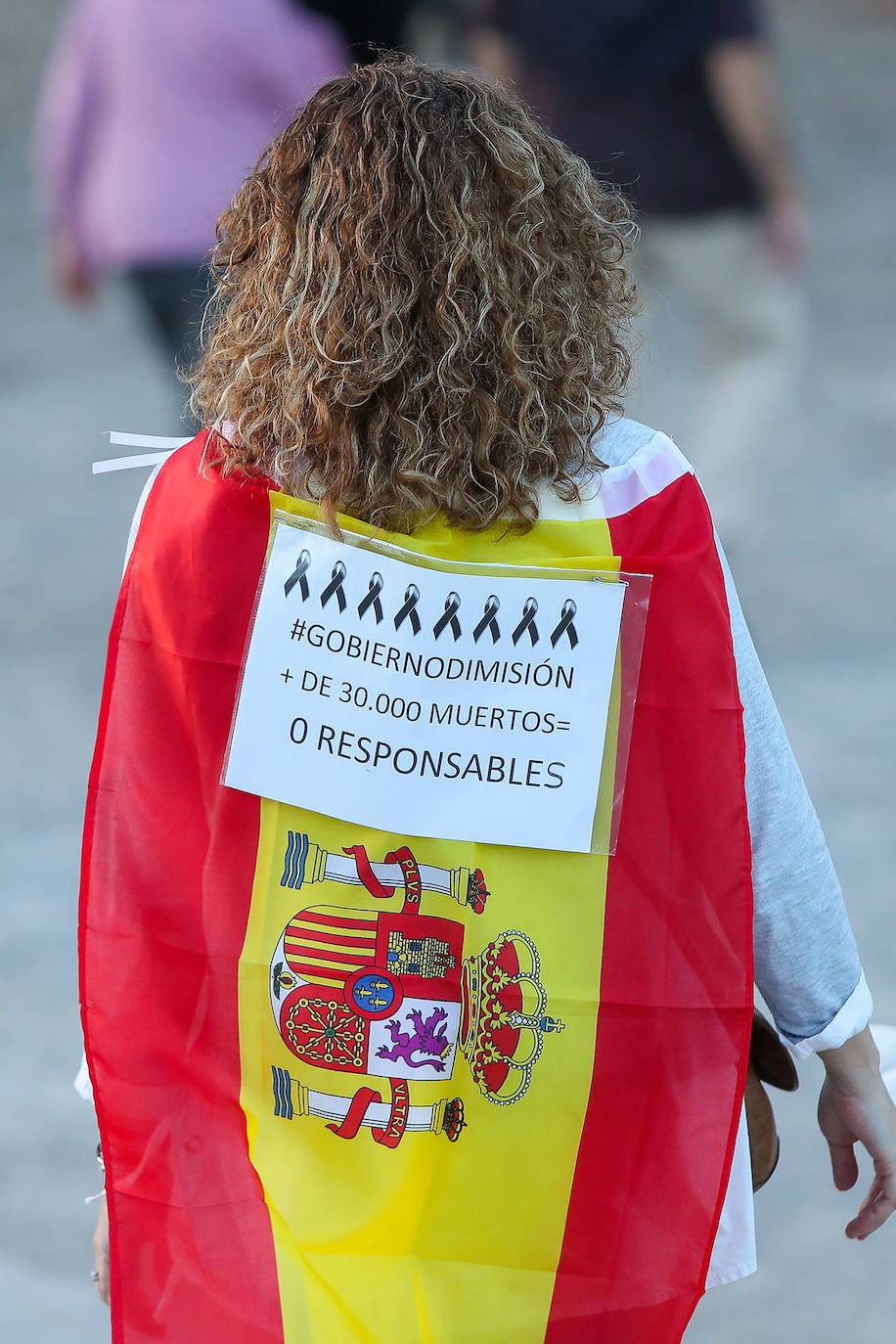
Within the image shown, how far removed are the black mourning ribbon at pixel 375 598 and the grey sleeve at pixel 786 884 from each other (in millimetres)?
364

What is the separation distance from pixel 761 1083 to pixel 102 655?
10.5 ft

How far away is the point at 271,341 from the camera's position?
1608 mm

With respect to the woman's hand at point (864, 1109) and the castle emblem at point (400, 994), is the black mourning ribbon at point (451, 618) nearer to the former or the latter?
the castle emblem at point (400, 994)

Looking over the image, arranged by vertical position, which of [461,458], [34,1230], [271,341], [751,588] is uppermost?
[751,588]

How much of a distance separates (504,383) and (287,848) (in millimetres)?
524

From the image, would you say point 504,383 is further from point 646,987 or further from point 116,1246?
point 116,1246

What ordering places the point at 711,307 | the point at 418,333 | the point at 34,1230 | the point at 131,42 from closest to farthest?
the point at 418,333
the point at 34,1230
the point at 131,42
the point at 711,307

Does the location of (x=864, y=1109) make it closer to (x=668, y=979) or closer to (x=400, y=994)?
(x=668, y=979)

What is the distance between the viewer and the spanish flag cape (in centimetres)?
158

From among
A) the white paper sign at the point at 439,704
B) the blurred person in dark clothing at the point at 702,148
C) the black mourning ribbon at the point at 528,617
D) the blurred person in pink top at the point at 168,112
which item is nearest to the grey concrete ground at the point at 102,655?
the blurred person in dark clothing at the point at 702,148

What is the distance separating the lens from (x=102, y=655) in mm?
4664

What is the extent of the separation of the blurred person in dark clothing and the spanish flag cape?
2953 mm

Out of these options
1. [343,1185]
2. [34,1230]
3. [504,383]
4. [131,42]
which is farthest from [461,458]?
[131,42]

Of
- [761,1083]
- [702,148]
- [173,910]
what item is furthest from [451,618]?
[702,148]
